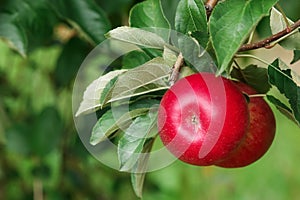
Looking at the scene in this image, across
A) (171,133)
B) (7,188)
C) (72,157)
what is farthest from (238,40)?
(7,188)

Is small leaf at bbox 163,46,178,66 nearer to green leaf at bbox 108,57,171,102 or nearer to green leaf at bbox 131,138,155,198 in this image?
green leaf at bbox 108,57,171,102

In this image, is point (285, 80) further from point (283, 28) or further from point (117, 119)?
point (117, 119)

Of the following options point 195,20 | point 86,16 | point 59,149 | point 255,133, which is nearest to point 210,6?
point 195,20

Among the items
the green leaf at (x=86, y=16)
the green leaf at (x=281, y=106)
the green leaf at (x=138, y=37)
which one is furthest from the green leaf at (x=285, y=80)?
the green leaf at (x=86, y=16)

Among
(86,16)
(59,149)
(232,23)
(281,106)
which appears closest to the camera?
(232,23)

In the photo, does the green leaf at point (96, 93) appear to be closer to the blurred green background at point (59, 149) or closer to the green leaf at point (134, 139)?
the green leaf at point (134, 139)

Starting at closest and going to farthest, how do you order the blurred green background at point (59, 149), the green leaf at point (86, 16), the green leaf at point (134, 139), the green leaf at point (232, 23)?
the green leaf at point (232, 23), the green leaf at point (134, 139), the green leaf at point (86, 16), the blurred green background at point (59, 149)
